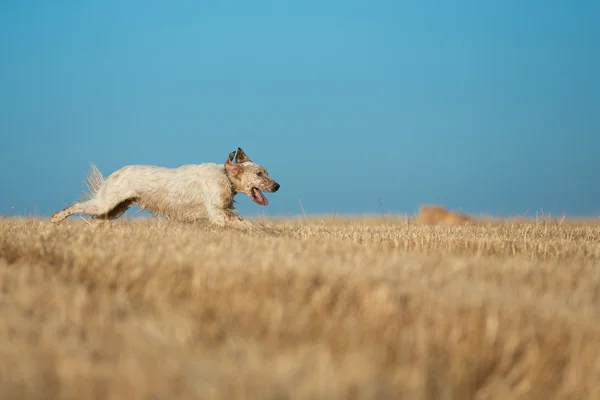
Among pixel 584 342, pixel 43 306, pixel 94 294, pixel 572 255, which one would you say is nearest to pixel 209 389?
pixel 43 306

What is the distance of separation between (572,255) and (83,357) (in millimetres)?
5015

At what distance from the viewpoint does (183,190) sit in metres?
8.23

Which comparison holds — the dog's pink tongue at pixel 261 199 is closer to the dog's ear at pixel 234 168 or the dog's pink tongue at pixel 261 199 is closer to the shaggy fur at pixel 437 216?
the dog's ear at pixel 234 168

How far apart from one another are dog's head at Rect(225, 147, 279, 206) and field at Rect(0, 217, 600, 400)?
148 inches

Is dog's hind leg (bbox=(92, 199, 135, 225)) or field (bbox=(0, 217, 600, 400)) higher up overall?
dog's hind leg (bbox=(92, 199, 135, 225))

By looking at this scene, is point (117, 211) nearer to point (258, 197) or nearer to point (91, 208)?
point (91, 208)

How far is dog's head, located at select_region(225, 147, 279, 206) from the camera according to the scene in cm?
802

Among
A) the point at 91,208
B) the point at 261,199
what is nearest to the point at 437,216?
the point at 261,199

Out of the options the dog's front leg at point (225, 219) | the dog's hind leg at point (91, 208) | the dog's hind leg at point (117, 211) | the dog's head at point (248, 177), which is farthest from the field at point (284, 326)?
the dog's hind leg at point (117, 211)

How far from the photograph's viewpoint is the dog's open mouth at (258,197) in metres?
8.17

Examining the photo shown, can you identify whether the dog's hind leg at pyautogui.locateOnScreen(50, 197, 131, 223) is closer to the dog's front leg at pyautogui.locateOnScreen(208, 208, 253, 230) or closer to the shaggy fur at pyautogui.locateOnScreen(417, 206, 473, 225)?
the dog's front leg at pyautogui.locateOnScreen(208, 208, 253, 230)

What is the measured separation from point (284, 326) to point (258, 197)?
19.0ft

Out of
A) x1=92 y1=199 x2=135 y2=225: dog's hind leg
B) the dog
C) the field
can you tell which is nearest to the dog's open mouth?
the dog

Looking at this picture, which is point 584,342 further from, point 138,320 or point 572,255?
point 572,255
